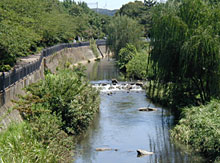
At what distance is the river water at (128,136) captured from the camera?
66.2ft

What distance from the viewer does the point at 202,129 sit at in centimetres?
1978

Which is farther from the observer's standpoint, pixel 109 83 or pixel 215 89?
pixel 109 83

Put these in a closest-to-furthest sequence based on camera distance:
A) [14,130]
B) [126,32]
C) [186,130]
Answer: [14,130] → [186,130] → [126,32]

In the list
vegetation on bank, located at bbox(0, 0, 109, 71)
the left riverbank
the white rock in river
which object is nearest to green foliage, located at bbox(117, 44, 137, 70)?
vegetation on bank, located at bbox(0, 0, 109, 71)

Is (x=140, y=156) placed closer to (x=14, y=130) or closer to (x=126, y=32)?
(x=14, y=130)

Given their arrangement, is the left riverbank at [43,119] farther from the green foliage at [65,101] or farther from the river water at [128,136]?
the river water at [128,136]

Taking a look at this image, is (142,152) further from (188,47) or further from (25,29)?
(25,29)

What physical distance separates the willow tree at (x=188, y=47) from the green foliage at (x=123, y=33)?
123 ft

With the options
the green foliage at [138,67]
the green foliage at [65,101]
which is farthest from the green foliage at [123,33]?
the green foliage at [65,101]

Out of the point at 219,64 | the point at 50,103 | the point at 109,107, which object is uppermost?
the point at 219,64

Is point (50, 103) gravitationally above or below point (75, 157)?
above

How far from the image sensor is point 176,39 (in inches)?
984

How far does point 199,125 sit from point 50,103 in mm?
7891

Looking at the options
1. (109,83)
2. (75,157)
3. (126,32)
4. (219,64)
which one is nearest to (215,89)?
(219,64)
